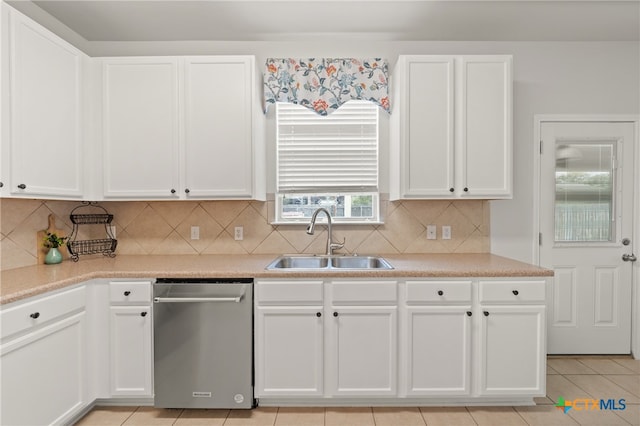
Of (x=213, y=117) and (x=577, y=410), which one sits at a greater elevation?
(x=213, y=117)

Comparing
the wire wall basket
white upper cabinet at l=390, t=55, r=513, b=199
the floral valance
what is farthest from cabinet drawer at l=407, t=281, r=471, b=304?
the wire wall basket

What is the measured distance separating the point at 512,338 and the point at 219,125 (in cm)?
242

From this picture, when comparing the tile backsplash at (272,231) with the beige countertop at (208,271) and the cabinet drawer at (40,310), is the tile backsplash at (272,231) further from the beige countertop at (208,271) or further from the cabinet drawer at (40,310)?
the cabinet drawer at (40,310)

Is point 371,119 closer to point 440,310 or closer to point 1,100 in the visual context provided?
point 440,310

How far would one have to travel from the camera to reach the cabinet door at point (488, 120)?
2402 mm

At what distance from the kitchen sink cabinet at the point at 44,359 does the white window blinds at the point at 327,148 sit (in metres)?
1.64

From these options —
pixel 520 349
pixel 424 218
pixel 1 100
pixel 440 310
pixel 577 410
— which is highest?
pixel 1 100

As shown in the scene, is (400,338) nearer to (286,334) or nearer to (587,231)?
(286,334)

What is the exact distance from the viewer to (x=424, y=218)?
9.18 feet

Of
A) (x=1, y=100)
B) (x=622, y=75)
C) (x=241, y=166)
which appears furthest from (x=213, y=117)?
(x=622, y=75)

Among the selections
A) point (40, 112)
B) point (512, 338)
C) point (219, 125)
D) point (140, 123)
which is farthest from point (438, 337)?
point (40, 112)

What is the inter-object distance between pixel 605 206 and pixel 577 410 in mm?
1674

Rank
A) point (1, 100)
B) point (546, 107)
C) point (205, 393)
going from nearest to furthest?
point (1, 100)
point (205, 393)
point (546, 107)

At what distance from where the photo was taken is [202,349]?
203 cm
